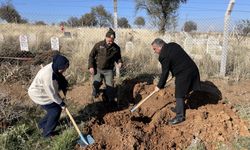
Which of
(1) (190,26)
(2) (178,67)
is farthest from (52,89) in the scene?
(1) (190,26)

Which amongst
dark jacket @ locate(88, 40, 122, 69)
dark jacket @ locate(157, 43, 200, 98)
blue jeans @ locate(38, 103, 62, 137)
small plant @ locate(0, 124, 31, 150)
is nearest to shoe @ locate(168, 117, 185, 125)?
dark jacket @ locate(157, 43, 200, 98)

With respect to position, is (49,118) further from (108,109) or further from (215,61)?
(215,61)

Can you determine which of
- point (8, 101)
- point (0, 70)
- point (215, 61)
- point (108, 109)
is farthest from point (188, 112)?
point (0, 70)

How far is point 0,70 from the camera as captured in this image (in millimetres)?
8023

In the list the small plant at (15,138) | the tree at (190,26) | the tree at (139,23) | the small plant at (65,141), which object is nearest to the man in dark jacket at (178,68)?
the small plant at (65,141)

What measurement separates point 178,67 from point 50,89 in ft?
7.25

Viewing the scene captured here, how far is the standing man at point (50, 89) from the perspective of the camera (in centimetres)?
477

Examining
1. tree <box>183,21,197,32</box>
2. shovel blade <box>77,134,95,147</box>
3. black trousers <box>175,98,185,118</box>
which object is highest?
tree <box>183,21,197,32</box>

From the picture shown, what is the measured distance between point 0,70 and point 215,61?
5932mm

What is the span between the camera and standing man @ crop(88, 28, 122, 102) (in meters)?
6.50

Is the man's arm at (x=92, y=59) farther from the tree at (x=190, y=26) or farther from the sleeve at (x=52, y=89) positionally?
the tree at (x=190, y=26)

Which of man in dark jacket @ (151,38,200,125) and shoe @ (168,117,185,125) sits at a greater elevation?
man in dark jacket @ (151,38,200,125)

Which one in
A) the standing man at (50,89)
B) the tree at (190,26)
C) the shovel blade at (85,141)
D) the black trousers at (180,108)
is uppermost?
the tree at (190,26)

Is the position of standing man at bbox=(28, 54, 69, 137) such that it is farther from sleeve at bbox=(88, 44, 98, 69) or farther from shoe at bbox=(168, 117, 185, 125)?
shoe at bbox=(168, 117, 185, 125)
